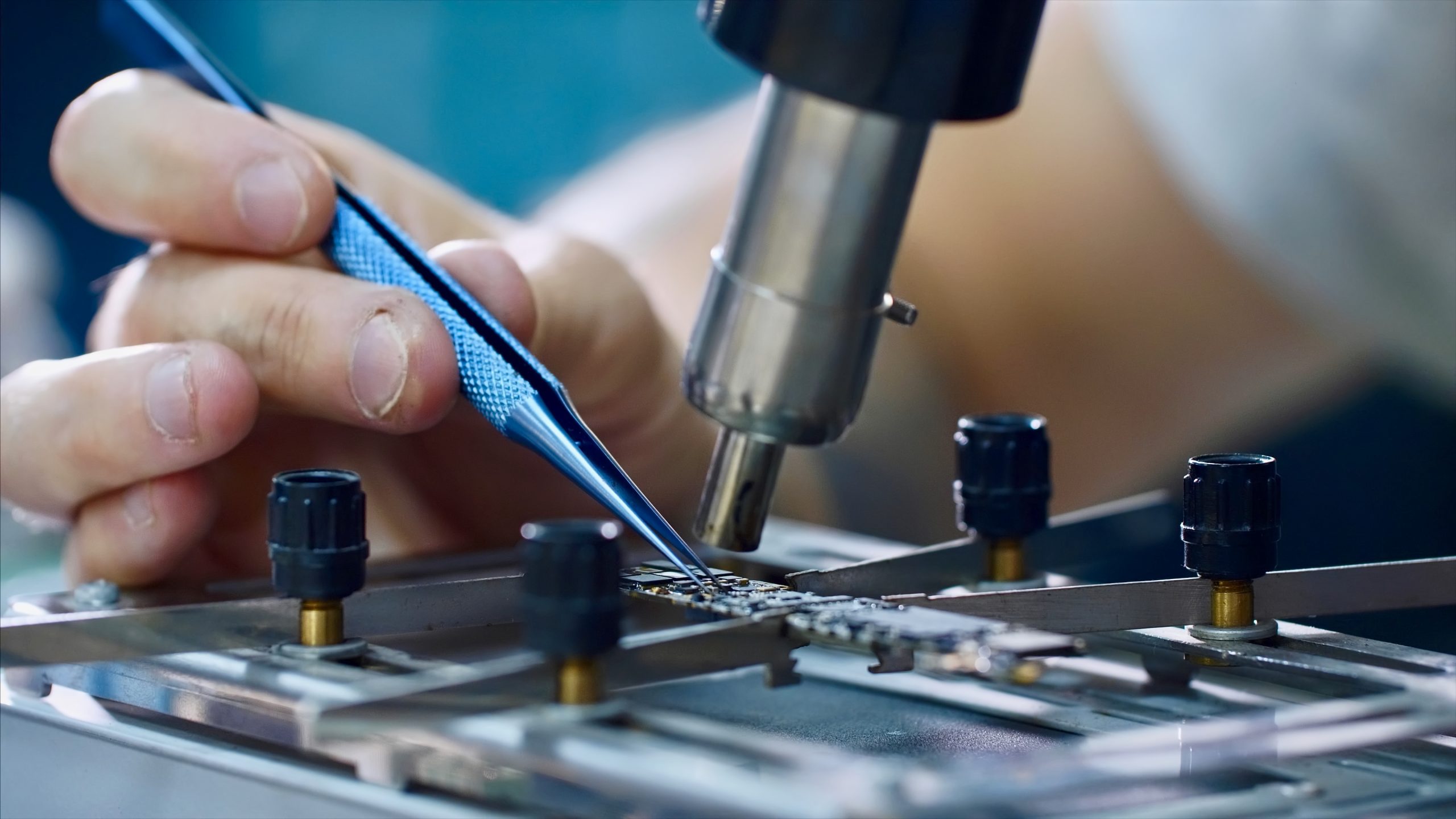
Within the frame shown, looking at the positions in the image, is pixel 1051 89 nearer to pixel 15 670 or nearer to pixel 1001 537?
pixel 1001 537

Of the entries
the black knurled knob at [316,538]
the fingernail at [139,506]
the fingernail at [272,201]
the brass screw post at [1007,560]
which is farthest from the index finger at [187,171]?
the brass screw post at [1007,560]

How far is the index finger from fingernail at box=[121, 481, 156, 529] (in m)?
0.12

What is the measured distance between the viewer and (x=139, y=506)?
610mm

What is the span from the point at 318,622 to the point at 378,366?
147mm

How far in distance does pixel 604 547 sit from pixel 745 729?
4.7 inches

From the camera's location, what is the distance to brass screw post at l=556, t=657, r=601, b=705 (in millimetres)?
339

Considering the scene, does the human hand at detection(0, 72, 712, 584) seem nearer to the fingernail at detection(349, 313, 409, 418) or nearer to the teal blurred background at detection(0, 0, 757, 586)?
the fingernail at detection(349, 313, 409, 418)

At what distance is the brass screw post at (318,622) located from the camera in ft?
1.43

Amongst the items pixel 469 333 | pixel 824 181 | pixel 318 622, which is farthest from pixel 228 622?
pixel 824 181

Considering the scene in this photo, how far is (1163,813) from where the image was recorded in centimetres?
30

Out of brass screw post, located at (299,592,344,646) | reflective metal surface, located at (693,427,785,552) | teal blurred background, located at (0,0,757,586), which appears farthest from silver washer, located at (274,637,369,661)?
teal blurred background, located at (0,0,757,586)

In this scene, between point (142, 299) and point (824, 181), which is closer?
point (824, 181)

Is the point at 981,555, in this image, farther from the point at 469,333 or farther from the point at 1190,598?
the point at 469,333

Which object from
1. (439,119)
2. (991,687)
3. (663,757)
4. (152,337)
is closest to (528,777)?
(663,757)
